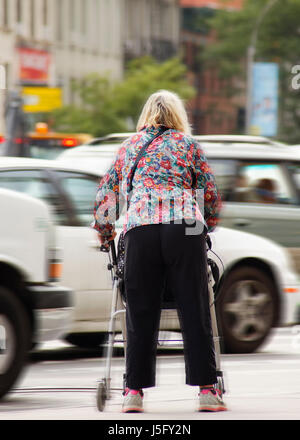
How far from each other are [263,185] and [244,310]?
2.12 m

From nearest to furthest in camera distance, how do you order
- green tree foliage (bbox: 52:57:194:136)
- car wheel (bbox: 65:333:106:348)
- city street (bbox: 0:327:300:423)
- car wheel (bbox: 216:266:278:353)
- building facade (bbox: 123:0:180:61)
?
city street (bbox: 0:327:300:423) → car wheel (bbox: 216:266:278:353) → car wheel (bbox: 65:333:106:348) → green tree foliage (bbox: 52:57:194:136) → building facade (bbox: 123:0:180:61)

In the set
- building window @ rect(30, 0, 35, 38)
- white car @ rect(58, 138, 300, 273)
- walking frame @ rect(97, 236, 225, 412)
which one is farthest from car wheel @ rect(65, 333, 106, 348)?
building window @ rect(30, 0, 35, 38)

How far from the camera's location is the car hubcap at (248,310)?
462 inches

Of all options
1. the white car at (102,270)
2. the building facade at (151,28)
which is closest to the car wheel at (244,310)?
the white car at (102,270)

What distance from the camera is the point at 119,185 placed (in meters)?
7.64

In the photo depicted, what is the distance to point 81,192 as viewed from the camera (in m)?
11.3

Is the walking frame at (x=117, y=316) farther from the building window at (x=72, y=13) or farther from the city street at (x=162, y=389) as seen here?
the building window at (x=72, y=13)

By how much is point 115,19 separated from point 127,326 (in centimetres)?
6127

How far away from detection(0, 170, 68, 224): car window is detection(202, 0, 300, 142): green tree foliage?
201 feet

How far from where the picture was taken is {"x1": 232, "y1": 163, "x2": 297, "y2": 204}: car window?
13.4 m

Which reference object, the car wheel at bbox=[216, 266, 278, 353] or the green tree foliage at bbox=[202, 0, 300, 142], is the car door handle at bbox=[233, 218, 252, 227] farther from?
the green tree foliage at bbox=[202, 0, 300, 142]

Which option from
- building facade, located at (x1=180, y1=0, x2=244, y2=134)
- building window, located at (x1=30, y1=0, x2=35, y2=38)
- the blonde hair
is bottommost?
building facade, located at (x1=180, y1=0, x2=244, y2=134)

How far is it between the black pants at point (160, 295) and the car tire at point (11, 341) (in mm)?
1045

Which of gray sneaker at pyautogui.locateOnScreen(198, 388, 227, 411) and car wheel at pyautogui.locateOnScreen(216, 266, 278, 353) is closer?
gray sneaker at pyautogui.locateOnScreen(198, 388, 227, 411)
